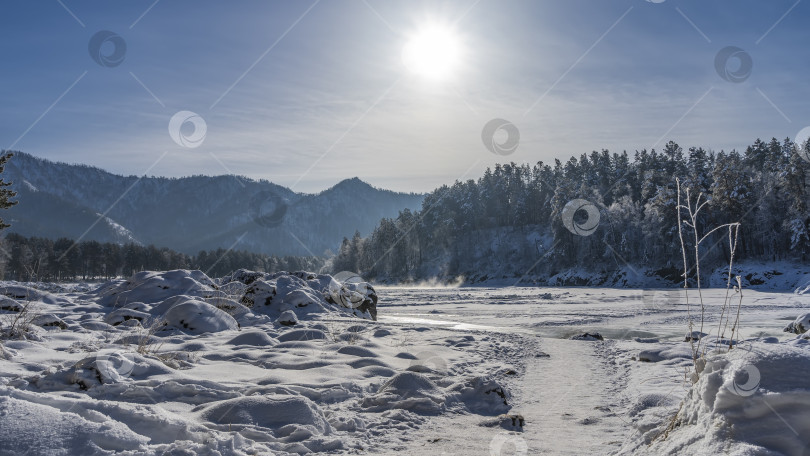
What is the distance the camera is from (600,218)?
7319 cm

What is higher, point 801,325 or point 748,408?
point 748,408

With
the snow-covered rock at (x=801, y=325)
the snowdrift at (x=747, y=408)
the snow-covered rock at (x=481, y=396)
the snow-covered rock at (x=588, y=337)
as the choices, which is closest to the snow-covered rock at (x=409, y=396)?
the snow-covered rock at (x=481, y=396)

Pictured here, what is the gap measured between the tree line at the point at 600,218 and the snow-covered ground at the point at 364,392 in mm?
18878

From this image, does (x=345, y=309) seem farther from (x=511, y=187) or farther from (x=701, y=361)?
(x=511, y=187)

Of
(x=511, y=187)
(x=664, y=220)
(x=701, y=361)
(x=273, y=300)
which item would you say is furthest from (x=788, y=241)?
(x=701, y=361)

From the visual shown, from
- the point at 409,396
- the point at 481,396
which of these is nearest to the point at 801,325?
the point at 481,396

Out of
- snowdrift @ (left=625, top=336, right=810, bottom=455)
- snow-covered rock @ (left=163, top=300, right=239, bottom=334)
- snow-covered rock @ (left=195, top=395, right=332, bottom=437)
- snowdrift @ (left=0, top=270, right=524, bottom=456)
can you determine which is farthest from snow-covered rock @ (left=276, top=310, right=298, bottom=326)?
snowdrift @ (left=625, top=336, right=810, bottom=455)

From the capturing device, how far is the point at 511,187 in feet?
354

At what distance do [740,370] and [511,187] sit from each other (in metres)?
107

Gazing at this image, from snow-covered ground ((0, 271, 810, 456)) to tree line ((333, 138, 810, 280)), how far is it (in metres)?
18.9

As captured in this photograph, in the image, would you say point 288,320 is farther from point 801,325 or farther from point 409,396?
point 801,325

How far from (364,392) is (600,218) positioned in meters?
73.2

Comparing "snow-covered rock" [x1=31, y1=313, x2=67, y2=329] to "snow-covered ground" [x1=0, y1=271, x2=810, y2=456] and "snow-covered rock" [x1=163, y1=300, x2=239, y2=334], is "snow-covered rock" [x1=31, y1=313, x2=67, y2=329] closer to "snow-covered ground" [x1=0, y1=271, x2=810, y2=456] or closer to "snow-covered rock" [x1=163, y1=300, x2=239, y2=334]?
"snow-covered ground" [x1=0, y1=271, x2=810, y2=456]

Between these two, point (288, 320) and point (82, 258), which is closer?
point (288, 320)
